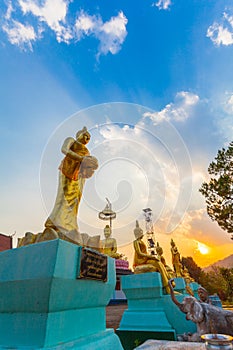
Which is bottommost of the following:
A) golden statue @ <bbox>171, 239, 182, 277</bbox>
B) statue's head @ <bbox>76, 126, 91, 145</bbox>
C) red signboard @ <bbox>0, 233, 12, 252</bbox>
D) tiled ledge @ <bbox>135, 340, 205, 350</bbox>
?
tiled ledge @ <bbox>135, 340, 205, 350</bbox>

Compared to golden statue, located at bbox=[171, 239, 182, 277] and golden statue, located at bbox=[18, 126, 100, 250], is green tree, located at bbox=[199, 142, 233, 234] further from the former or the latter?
golden statue, located at bbox=[18, 126, 100, 250]

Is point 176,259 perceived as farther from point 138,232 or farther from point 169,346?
point 169,346

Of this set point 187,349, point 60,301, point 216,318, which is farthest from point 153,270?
point 60,301

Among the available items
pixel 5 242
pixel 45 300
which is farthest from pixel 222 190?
pixel 5 242

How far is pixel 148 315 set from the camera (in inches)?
221

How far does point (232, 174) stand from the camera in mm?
11461

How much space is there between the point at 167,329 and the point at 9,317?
3.98 meters

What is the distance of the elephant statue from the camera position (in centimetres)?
399

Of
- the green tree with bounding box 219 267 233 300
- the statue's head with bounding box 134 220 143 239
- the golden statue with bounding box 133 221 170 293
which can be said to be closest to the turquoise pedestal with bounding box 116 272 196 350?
the golden statue with bounding box 133 221 170 293

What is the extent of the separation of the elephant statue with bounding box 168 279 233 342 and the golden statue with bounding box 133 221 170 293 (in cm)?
176

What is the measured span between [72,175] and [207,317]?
3.52 m

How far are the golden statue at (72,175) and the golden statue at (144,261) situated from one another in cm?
320

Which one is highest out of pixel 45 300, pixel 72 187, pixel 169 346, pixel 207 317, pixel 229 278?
pixel 72 187

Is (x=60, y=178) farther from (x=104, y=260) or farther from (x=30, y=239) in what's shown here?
(x=104, y=260)
